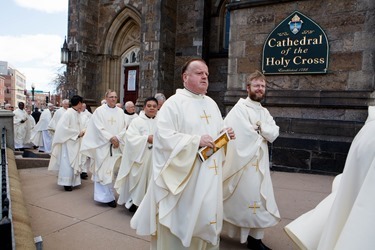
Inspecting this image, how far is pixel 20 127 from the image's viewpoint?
12.1 meters

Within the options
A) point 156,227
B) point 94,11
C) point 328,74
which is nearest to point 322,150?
point 328,74

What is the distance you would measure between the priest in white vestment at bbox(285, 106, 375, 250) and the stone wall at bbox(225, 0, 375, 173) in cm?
549

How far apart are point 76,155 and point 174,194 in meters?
4.08

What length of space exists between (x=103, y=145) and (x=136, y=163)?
0.93 meters

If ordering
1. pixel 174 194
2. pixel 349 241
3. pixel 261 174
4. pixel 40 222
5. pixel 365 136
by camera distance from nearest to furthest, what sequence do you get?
pixel 349 241 → pixel 365 136 → pixel 174 194 → pixel 261 174 → pixel 40 222

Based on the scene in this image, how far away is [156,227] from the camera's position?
259 cm

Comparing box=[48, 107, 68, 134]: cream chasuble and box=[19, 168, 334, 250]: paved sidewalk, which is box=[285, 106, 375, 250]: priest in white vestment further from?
box=[48, 107, 68, 134]: cream chasuble

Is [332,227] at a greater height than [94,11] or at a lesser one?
lesser

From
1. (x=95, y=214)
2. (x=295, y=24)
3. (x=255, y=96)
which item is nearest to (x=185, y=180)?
(x=255, y=96)

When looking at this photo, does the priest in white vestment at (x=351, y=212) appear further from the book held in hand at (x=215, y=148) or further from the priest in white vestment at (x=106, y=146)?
the priest in white vestment at (x=106, y=146)

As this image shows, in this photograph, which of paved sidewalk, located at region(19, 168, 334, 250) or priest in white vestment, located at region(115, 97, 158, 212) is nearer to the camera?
paved sidewalk, located at region(19, 168, 334, 250)

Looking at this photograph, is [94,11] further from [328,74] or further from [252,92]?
[252,92]

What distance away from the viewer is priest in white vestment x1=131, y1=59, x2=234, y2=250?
2451mm

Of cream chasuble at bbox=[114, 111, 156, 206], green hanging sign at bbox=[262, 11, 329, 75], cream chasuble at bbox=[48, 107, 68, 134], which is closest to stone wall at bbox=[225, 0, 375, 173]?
green hanging sign at bbox=[262, 11, 329, 75]
